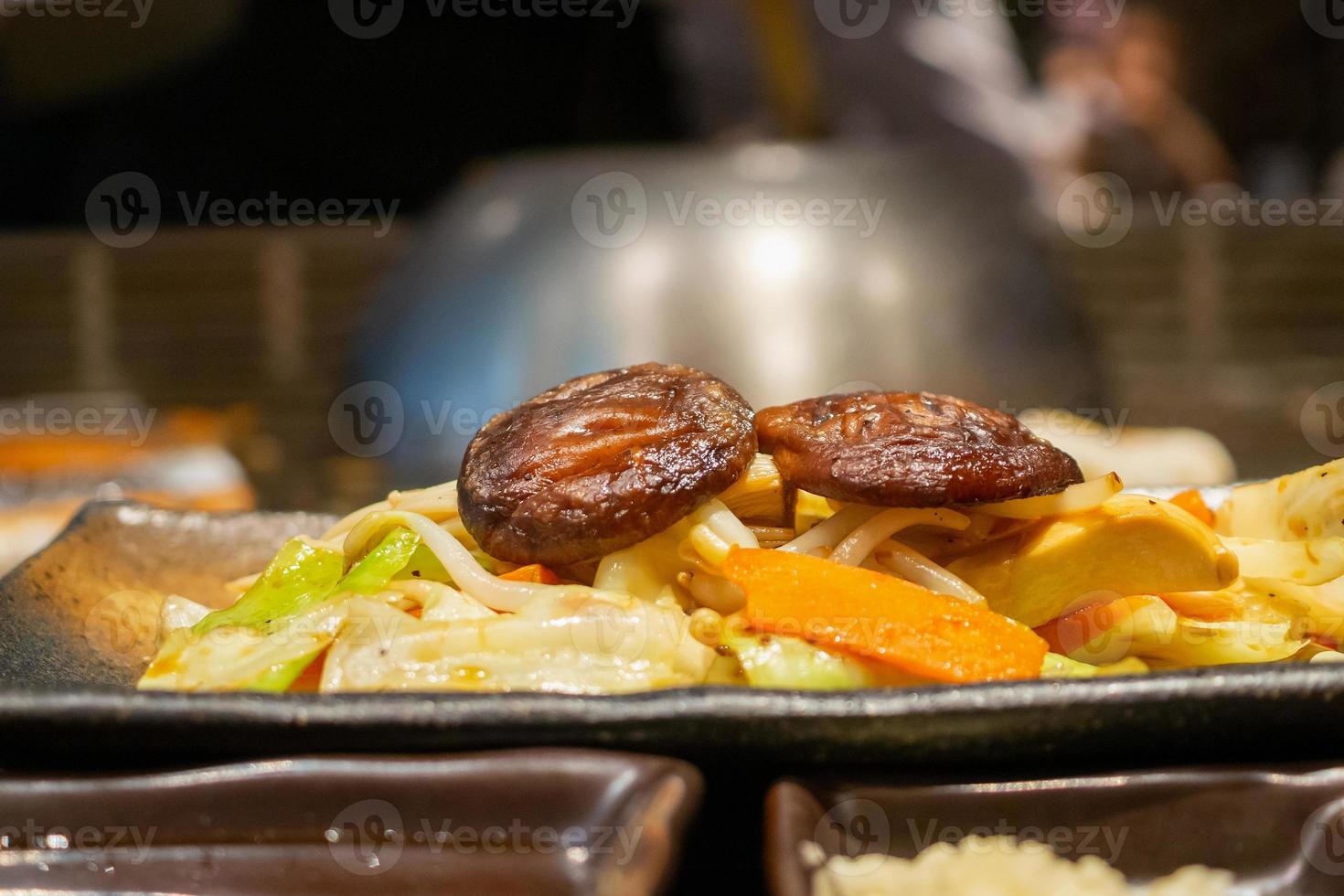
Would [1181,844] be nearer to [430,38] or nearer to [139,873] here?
[139,873]

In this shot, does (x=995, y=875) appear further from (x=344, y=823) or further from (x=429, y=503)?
(x=429, y=503)

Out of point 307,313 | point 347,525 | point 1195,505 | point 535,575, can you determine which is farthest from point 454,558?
point 307,313

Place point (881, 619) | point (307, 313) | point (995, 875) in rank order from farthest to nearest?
point (307, 313) → point (881, 619) → point (995, 875)

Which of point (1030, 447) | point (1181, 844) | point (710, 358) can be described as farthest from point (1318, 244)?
point (1181, 844)

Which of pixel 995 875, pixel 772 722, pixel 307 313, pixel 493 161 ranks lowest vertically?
pixel 307 313

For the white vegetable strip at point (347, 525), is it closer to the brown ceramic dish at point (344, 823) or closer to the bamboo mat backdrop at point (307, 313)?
the brown ceramic dish at point (344, 823)

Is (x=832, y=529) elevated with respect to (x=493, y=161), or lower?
lower

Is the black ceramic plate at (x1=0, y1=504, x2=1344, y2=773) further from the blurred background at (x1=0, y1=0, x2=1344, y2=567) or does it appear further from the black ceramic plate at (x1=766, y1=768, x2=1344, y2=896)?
the blurred background at (x1=0, y1=0, x2=1344, y2=567)
